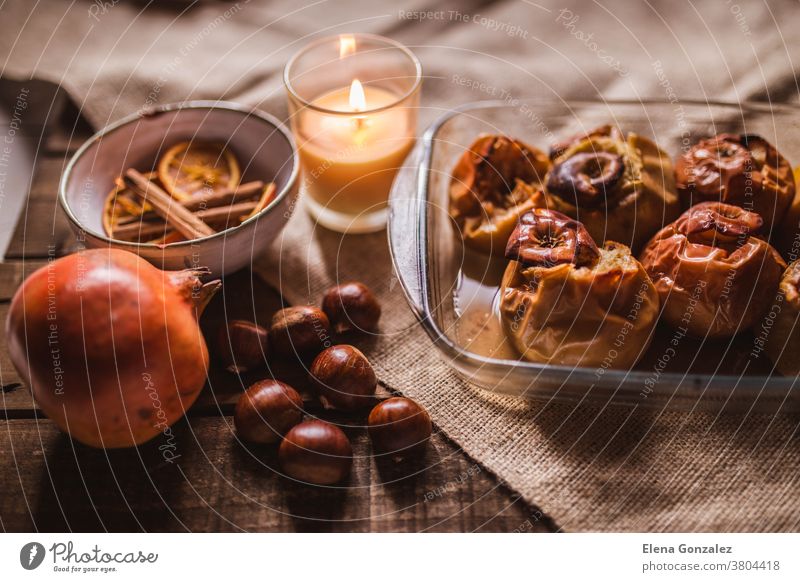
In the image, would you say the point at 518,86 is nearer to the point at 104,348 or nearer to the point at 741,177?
the point at 741,177

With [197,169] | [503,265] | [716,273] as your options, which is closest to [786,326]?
[716,273]

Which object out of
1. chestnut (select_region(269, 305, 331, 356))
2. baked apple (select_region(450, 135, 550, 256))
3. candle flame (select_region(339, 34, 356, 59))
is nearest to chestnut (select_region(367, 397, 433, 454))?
chestnut (select_region(269, 305, 331, 356))

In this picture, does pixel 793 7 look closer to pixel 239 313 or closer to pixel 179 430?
pixel 239 313

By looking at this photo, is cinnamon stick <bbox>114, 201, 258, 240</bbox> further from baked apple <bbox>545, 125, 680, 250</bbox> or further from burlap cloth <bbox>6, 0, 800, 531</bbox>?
baked apple <bbox>545, 125, 680, 250</bbox>

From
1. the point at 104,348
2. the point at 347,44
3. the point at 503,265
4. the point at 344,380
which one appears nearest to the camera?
the point at 104,348

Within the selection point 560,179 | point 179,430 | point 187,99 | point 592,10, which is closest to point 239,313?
point 179,430

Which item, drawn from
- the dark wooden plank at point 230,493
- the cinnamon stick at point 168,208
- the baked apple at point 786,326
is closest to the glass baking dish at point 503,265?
the baked apple at point 786,326
